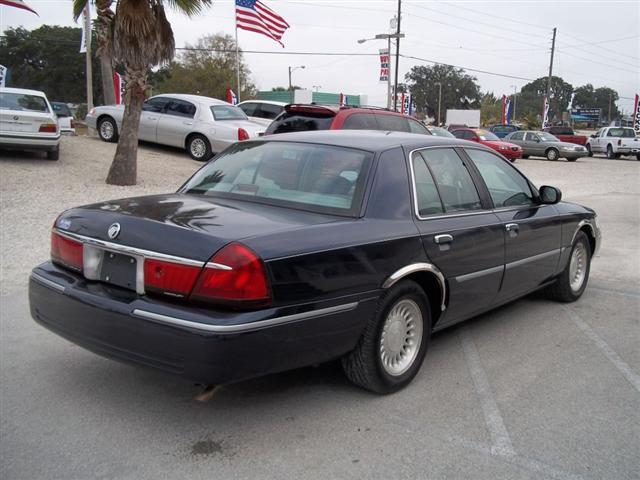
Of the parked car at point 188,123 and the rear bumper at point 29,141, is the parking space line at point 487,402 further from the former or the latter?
the parked car at point 188,123

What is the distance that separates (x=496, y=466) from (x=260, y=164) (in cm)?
239

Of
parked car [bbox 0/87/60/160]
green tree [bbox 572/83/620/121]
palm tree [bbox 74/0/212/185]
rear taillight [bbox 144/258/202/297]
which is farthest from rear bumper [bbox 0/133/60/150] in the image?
green tree [bbox 572/83/620/121]

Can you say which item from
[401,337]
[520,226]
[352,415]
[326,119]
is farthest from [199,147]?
[352,415]

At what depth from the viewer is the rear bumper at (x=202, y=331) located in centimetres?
303

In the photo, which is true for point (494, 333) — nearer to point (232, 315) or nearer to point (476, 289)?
point (476, 289)

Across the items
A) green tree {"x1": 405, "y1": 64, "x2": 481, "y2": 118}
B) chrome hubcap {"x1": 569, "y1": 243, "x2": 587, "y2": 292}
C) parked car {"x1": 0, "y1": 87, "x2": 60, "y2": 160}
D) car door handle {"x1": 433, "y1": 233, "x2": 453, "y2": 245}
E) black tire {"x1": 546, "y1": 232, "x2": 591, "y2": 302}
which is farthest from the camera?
green tree {"x1": 405, "y1": 64, "x2": 481, "y2": 118}

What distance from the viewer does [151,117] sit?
54.7 feet

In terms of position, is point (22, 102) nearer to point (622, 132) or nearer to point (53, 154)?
point (53, 154)

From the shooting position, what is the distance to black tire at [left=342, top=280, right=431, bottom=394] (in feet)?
12.0

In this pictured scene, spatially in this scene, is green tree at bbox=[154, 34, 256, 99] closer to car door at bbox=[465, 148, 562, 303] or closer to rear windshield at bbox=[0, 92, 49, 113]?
rear windshield at bbox=[0, 92, 49, 113]

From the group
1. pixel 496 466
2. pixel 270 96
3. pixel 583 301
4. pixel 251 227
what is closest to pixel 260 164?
pixel 251 227

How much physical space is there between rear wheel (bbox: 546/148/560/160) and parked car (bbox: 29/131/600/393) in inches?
1068

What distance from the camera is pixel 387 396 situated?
3.91 meters

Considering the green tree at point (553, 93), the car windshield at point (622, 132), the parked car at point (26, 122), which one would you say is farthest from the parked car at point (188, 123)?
the green tree at point (553, 93)
